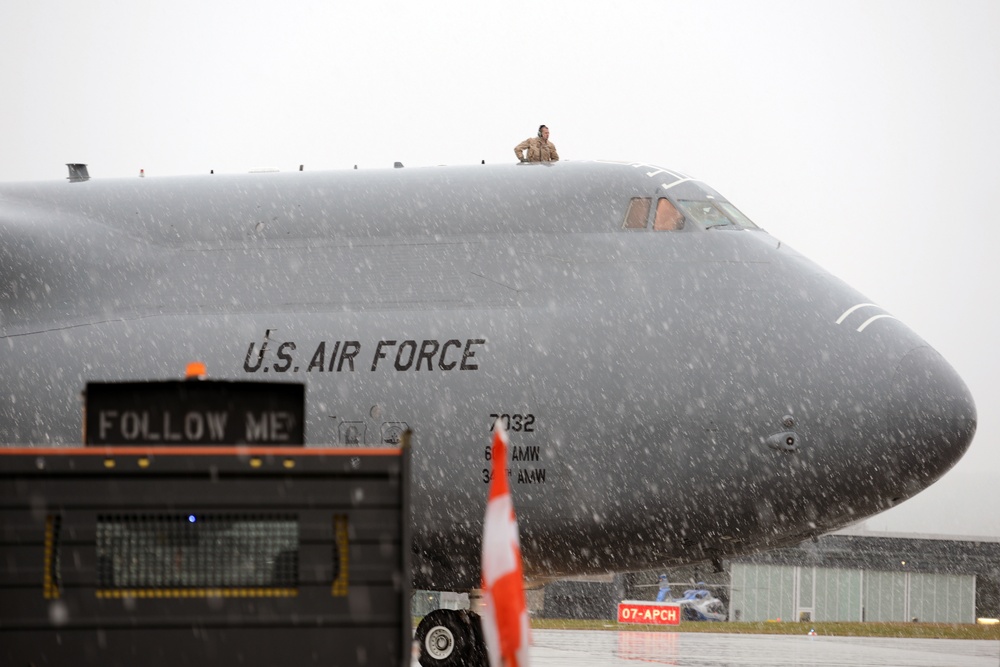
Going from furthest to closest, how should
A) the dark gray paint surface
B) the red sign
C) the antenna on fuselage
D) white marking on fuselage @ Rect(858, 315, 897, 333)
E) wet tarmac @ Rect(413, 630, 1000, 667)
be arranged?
the red sign < wet tarmac @ Rect(413, 630, 1000, 667) < the antenna on fuselage < white marking on fuselage @ Rect(858, 315, 897, 333) < the dark gray paint surface

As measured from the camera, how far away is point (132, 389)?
207 inches

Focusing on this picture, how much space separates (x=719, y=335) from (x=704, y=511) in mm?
1477

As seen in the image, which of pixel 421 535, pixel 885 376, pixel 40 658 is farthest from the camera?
pixel 421 535

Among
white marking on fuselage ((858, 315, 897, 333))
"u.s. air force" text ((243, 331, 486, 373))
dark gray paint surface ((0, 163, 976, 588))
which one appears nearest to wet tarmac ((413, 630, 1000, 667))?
dark gray paint surface ((0, 163, 976, 588))

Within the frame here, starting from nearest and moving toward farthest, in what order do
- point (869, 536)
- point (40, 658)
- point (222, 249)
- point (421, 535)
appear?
point (40, 658) < point (421, 535) < point (222, 249) < point (869, 536)

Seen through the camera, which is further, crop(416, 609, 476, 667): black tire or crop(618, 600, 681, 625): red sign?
crop(618, 600, 681, 625): red sign

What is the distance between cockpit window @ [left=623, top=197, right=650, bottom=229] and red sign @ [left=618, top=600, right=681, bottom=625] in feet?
77.6

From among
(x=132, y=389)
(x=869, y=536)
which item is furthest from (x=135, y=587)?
(x=869, y=536)

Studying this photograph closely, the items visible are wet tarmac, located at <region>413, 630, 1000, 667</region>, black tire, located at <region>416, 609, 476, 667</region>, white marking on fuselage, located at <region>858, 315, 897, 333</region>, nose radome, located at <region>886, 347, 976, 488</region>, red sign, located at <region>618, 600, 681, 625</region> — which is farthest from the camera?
red sign, located at <region>618, 600, 681, 625</region>

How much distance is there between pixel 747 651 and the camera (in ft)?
66.9

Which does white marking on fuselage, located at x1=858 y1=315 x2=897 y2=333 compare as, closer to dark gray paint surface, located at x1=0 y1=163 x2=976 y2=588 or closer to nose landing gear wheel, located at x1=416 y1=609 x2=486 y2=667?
dark gray paint surface, located at x1=0 y1=163 x2=976 y2=588

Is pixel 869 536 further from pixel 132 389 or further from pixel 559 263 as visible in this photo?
pixel 132 389

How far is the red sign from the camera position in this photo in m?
34.2

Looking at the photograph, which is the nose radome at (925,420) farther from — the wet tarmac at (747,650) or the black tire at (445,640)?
the wet tarmac at (747,650)
